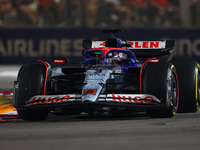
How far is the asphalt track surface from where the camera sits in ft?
14.1

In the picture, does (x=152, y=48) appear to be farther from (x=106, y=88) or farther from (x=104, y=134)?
(x=104, y=134)

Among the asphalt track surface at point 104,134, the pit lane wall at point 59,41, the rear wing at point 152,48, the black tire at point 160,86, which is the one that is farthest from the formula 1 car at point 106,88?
the pit lane wall at point 59,41

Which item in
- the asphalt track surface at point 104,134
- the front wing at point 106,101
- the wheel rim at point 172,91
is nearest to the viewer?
the asphalt track surface at point 104,134

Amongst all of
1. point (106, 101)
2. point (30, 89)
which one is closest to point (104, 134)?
point (106, 101)

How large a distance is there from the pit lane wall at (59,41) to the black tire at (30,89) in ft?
39.9

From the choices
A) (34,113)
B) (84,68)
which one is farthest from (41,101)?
(84,68)

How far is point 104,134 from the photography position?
16.4 ft

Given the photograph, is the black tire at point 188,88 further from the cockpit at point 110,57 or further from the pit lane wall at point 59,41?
the pit lane wall at point 59,41

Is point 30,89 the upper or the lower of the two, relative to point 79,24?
lower

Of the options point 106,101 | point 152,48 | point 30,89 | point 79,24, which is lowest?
point 106,101

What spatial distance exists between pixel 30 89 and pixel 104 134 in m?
1.92

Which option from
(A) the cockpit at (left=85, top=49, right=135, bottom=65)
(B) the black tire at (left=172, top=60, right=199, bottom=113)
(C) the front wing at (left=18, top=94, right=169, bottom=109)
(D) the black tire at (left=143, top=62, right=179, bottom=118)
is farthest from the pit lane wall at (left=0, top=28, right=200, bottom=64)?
(C) the front wing at (left=18, top=94, right=169, bottom=109)

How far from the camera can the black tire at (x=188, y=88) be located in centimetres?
721

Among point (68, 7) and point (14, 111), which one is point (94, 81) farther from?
point (68, 7)
